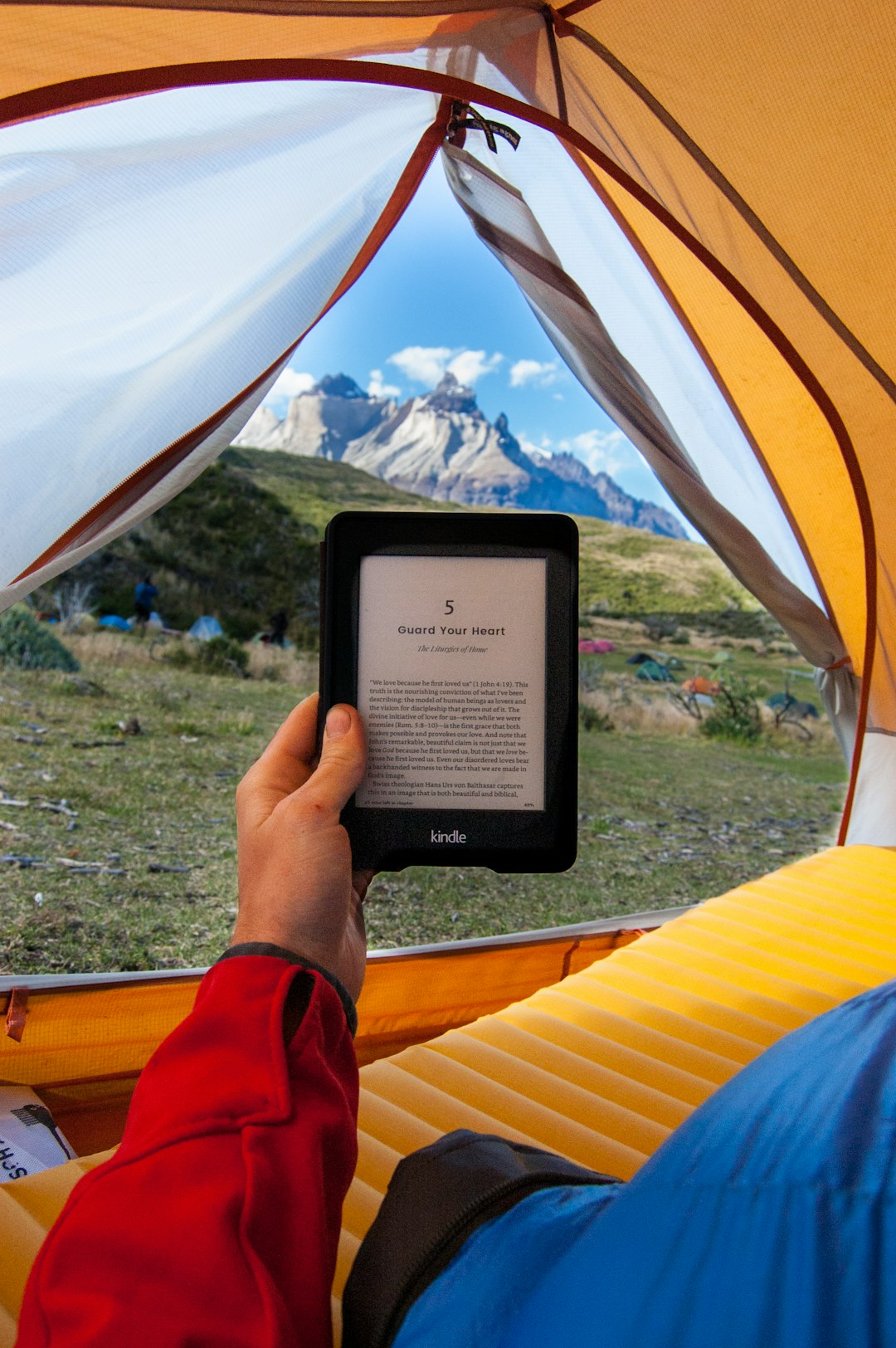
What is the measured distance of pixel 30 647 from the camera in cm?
459

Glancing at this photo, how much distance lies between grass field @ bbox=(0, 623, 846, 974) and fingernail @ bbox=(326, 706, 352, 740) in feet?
6.63

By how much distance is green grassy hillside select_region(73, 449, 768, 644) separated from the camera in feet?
19.7

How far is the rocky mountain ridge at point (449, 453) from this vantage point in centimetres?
1141

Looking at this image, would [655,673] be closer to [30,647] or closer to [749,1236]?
[30,647]

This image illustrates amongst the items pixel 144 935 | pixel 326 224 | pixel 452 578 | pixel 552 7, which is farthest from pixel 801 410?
pixel 144 935

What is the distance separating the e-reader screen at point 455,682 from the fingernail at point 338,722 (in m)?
0.02

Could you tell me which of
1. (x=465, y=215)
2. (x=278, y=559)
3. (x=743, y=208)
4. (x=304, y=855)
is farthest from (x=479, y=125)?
(x=278, y=559)

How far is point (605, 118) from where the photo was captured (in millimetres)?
1586

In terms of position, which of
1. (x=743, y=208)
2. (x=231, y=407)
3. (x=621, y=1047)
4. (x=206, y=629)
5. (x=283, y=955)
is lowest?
(x=621, y=1047)

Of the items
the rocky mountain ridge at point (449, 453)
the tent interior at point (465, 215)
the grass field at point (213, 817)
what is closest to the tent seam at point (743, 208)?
the tent interior at point (465, 215)

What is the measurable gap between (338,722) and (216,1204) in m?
0.33

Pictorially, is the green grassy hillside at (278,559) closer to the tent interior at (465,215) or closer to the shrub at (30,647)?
the shrub at (30,647)

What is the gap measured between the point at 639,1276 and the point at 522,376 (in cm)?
1087

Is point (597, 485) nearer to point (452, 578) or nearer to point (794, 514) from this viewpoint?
point (794, 514)
